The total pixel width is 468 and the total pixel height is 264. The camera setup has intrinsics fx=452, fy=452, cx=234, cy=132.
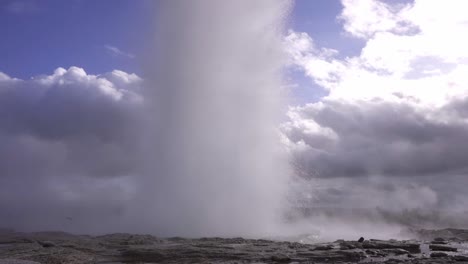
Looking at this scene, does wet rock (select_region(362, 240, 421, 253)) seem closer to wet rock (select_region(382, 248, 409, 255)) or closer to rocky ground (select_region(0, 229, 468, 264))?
rocky ground (select_region(0, 229, 468, 264))

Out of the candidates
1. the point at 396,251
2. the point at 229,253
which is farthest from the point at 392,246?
the point at 229,253

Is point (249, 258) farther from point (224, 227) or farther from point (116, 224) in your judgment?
point (116, 224)

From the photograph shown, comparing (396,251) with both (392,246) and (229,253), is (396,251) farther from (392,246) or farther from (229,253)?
(229,253)

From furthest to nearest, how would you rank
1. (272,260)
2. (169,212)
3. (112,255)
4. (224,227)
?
(169,212) → (224,227) → (112,255) → (272,260)

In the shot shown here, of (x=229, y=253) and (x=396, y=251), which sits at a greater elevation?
(x=396, y=251)

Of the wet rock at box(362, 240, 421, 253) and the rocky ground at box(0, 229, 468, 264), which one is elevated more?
the wet rock at box(362, 240, 421, 253)

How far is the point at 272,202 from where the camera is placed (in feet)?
152

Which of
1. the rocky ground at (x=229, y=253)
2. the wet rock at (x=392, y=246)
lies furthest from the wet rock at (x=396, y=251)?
the wet rock at (x=392, y=246)

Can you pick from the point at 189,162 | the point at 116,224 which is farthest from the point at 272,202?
the point at 116,224

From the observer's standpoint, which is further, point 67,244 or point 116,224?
point 116,224

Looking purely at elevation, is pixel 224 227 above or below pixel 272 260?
above

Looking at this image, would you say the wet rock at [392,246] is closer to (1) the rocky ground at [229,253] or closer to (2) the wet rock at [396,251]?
(1) the rocky ground at [229,253]

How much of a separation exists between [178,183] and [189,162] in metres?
2.49

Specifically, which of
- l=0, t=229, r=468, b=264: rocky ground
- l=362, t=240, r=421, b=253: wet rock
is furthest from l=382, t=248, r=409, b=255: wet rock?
l=362, t=240, r=421, b=253: wet rock
